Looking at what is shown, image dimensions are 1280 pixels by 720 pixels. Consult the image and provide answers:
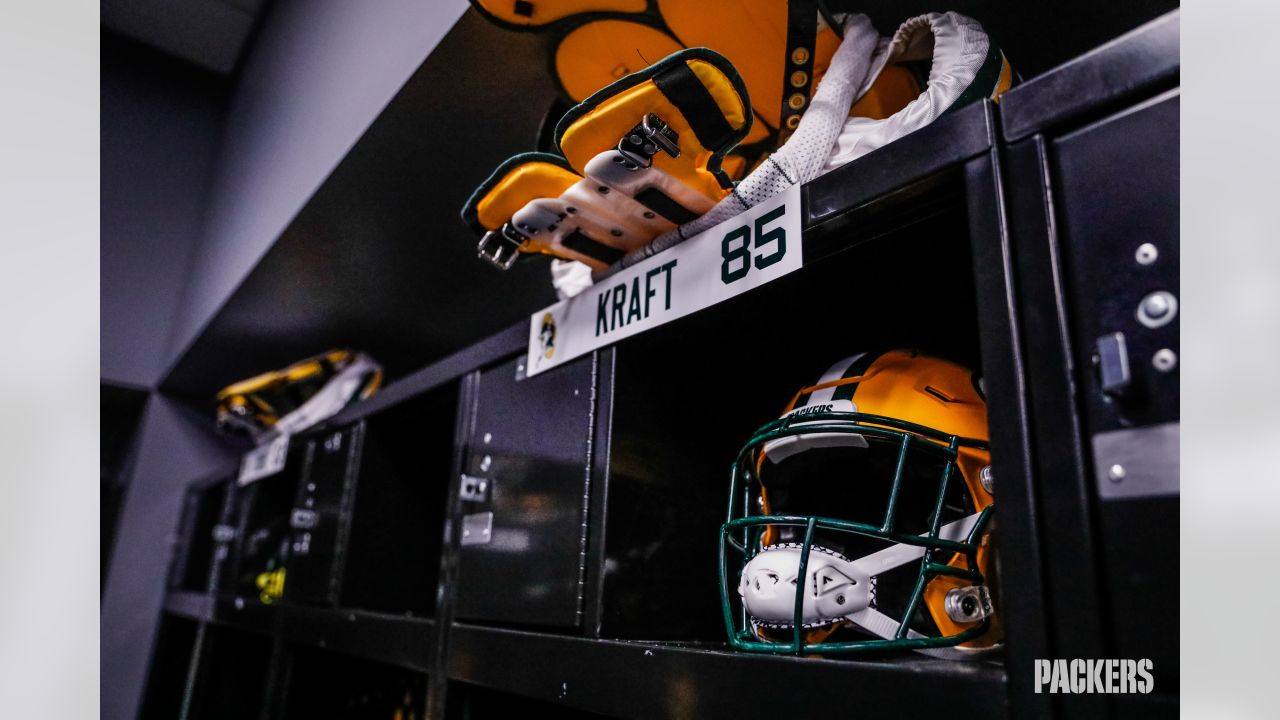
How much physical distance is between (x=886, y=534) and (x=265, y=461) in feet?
5.64

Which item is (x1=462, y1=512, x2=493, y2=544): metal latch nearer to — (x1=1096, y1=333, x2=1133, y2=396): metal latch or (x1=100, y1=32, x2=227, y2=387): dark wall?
(x1=1096, y1=333, x2=1133, y2=396): metal latch

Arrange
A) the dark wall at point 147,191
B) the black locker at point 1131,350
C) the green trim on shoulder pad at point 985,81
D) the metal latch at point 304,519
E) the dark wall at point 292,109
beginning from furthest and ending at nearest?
the dark wall at point 147,191
the metal latch at point 304,519
the dark wall at point 292,109
the green trim on shoulder pad at point 985,81
the black locker at point 1131,350

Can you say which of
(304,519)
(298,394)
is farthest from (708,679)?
(298,394)

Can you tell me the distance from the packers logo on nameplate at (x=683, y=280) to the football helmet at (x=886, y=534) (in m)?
0.14

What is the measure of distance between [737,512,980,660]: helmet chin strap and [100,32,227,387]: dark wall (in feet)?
9.96

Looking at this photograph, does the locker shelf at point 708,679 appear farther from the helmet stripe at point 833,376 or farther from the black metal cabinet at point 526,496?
the helmet stripe at point 833,376

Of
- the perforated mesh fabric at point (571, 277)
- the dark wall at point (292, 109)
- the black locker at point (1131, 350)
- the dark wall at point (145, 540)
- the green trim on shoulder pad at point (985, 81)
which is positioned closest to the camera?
the black locker at point (1131, 350)

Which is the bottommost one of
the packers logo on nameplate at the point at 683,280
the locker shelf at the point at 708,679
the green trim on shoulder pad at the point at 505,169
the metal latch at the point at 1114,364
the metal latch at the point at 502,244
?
the locker shelf at the point at 708,679

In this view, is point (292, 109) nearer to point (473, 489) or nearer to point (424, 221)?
point (424, 221)

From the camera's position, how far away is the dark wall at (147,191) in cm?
305

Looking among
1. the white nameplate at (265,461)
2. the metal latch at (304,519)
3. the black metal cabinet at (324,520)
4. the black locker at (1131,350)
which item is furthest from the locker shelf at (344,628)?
the black locker at (1131,350)

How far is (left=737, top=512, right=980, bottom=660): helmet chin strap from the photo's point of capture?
2.22ft

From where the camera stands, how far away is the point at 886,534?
0.62m

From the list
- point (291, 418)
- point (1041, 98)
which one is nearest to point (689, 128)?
point (1041, 98)
